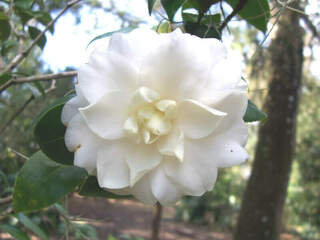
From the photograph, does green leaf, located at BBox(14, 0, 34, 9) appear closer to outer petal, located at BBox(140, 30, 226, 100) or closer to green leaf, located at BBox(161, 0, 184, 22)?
green leaf, located at BBox(161, 0, 184, 22)

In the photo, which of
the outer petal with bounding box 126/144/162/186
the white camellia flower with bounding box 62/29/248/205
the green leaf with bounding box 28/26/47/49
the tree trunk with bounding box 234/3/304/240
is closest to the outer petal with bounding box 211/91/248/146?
the white camellia flower with bounding box 62/29/248/205

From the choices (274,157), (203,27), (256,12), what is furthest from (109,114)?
(274,157)

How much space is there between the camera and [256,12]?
2.17ft

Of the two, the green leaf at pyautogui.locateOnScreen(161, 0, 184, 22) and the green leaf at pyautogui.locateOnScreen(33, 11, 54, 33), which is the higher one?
the green leaf at pyautogui.locateOnScreen(161, 0, 184, 22)

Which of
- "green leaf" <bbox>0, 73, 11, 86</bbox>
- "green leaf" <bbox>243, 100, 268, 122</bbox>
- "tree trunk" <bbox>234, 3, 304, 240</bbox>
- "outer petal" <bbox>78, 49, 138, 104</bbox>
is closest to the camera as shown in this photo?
"outer petal" <bbox>78, 49, 138, 104</bbox>

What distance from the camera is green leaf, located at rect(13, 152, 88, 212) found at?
0.50 m

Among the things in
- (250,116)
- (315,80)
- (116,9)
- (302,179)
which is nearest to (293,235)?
(302,179)

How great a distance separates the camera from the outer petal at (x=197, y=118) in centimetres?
43

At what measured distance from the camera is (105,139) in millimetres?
458

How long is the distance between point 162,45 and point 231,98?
12 centimetres

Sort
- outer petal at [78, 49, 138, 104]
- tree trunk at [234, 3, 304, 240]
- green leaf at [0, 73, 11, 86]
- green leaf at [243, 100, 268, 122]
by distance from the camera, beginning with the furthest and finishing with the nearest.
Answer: tree trunk at [234, 3, 304, 240], green leaf at [0, 73, 11, 86], green leaf at [243, 100, 268, 122], outer petal at [78, 49, 138, 104]

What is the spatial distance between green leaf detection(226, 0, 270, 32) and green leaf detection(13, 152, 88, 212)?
0.43 meters

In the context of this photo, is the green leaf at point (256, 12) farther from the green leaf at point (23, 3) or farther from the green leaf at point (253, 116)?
the green leaf at point (23, 3)

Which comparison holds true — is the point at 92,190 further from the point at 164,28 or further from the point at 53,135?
the point at 164,28
